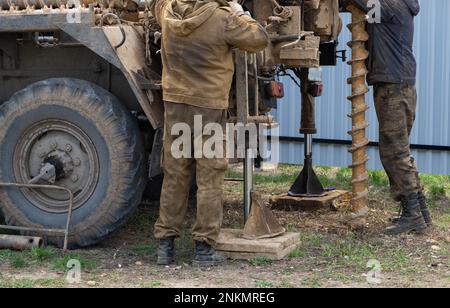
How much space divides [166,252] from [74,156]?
1.08m

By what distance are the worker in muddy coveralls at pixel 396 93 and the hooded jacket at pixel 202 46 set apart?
1.55 m

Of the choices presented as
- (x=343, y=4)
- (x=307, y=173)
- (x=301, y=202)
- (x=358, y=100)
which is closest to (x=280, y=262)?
(x=358, y=100)

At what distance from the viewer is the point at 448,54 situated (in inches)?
398

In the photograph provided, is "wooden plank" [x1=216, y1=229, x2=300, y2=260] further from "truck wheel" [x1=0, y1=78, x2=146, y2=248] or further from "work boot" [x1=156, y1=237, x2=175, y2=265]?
"truck wheel" [x1=0, y1=78, x2=146, y2=248]

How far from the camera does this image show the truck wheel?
649 cm

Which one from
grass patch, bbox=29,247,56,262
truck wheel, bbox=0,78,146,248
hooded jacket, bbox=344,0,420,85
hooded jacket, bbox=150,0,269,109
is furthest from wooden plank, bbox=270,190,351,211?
Result: grass patch, bbox=29,247,56,262

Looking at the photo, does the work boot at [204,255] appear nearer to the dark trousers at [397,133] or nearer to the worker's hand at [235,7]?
the worker's hand at [235,7]

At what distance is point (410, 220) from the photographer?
23.8 ft

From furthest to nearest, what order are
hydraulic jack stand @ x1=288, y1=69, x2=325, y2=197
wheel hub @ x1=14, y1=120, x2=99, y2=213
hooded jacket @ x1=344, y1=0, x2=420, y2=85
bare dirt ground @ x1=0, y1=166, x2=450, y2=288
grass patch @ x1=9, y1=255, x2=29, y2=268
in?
hydraulic jack stand @ x1=288, y1=69, x2=325, y2=197 < hooded jacket @ x1=344, y1=0, x2=420, y2=85 < wheel hub @ x1=14, y1=120, x2=99, y2=213 < grass patch @ x1=9, y1=255, x2=29, y2=268 < bare dirt ground @ x1=0, y1=166, x2=450, y2=288

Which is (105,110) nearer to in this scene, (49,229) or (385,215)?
(49,229)
